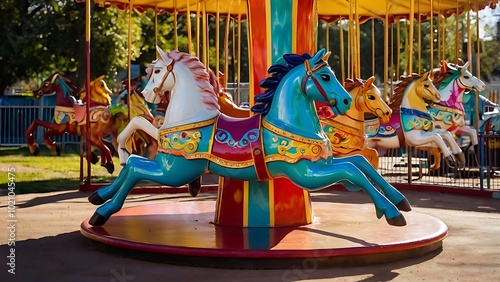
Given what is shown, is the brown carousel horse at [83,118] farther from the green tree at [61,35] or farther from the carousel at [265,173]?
the green tree at [61,35]

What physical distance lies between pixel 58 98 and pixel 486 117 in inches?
413

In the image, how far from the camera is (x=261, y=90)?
8.18 meters

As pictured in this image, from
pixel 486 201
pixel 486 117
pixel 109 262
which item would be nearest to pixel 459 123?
pixel 486 201

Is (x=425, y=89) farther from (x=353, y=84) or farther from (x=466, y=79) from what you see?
(x=353, y=84)

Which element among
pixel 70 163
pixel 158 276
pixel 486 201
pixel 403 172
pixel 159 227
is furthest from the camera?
pixel 70 163

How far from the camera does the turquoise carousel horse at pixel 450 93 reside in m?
15.0

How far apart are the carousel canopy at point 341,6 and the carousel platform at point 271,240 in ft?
19.9

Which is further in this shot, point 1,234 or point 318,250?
point 1,234

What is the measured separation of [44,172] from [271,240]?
11500mm

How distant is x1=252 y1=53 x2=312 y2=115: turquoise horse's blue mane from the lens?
740 centimetres

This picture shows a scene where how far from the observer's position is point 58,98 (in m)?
15.9

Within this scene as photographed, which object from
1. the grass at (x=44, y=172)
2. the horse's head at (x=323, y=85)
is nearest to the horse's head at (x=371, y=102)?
the horse's head at (x=323, y=85)

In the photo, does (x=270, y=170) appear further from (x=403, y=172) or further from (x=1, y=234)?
(x=403, y=172)

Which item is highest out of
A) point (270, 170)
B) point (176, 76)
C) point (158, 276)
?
point (176, 76)
